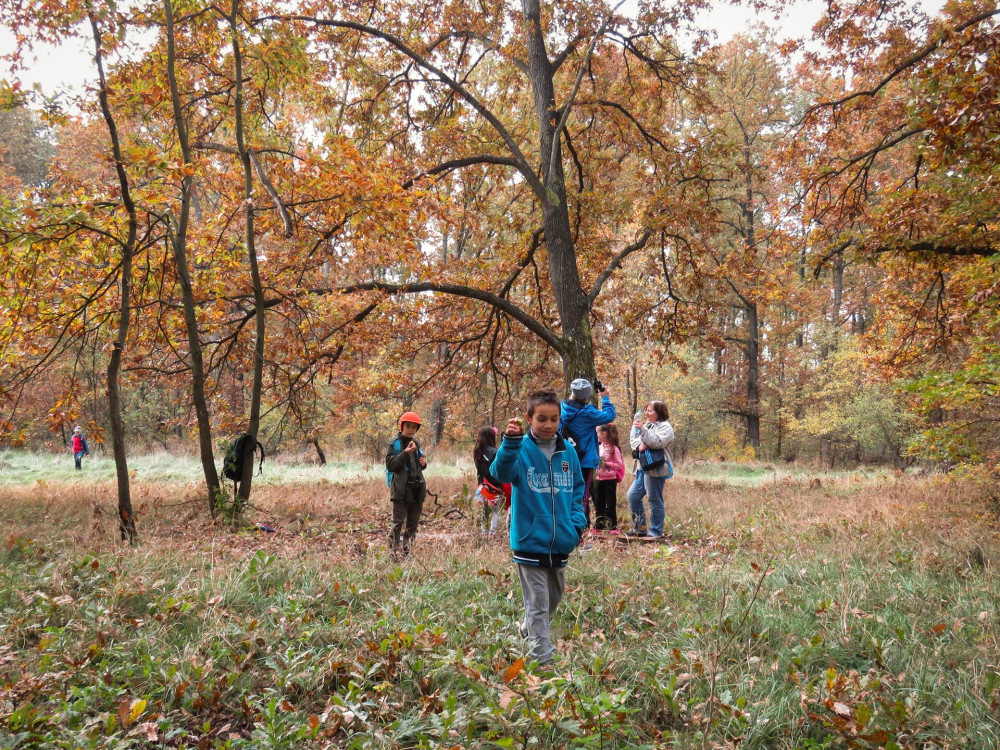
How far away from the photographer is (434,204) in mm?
8727

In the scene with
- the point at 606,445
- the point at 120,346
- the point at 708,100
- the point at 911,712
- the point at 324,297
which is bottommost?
the point at 911,712

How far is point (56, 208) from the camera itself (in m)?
5.67

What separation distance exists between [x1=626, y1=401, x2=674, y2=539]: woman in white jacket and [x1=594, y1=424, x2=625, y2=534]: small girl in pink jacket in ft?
1.06

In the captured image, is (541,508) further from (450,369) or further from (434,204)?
(450,369)

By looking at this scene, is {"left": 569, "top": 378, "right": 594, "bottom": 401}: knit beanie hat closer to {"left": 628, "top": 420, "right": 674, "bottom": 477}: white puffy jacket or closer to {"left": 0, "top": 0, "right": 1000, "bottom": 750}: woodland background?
{"left": 0, "top": 0, "right": 1000, "bottom": 750}: woodland background

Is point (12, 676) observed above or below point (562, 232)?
below

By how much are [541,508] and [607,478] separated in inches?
203

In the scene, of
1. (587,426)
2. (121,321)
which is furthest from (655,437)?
(121,321)

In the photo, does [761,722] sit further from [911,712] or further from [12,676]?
[12,676]

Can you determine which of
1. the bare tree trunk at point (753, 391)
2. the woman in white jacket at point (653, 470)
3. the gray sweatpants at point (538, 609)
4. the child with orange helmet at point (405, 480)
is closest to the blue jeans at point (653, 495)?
the woman in white jacket at point (653, 470)

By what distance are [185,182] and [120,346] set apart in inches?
93.4

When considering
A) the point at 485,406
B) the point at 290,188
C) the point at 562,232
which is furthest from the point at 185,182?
the point at 485,406

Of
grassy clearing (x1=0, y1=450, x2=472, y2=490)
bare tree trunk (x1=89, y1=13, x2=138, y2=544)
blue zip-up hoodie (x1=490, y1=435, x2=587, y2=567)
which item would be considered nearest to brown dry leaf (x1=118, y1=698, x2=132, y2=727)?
blue zip-up hoodie (x1=490, y1=435, x2=587, y2=567)

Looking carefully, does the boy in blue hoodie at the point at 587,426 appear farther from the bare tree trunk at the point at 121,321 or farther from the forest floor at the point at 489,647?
the bare tree trunk at the point at 121,321
